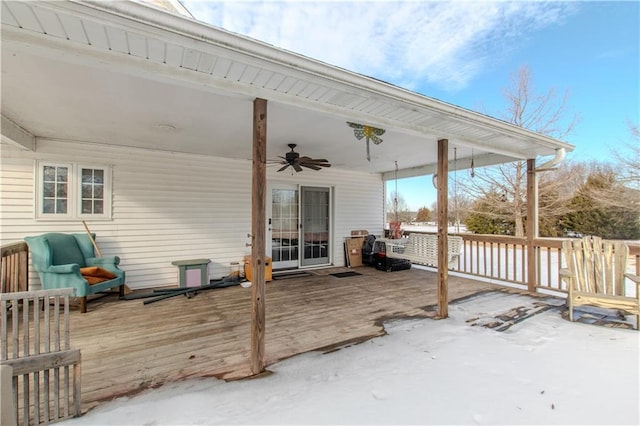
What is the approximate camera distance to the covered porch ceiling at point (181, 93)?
1.69m

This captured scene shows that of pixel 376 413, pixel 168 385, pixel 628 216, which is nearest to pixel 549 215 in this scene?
pixel 628 216

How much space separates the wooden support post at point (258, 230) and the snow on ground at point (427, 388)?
27 centimetres

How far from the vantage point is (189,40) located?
5.89ft

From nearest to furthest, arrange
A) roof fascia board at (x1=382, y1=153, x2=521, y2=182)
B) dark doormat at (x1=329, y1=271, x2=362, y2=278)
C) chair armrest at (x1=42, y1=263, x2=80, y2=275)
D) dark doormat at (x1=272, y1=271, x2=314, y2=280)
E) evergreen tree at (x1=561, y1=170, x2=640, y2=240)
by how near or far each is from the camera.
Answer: chair armrest at (x1=42, y1=263, x2=80, y2=275) → roof fascia board at (x1=382, y1=153, x2=521, y2=182) → dark doormat at (x1=272, y1=271, x2=314, y2=280) → dark doormat at (x1=329, y1=271, x2=362, y2=278) → evergreen tree at (x1=561, y1=170, x2=640, y2=240)

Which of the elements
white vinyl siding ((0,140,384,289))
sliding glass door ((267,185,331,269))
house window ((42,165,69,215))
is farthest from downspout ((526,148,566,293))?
house window ((42,165,69,215))

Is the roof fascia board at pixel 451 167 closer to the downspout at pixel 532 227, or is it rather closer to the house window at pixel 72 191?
the downspout at pixel 532 227

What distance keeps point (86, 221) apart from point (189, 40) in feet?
14.6

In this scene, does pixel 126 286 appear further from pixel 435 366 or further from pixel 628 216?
pixel 628 216

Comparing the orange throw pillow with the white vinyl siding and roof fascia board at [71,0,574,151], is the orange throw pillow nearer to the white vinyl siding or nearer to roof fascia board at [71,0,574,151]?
the white vinyl siding

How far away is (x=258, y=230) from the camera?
2.42m

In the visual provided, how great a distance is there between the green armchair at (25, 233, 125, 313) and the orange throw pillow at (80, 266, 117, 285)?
0.18ft

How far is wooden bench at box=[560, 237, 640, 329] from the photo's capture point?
11.3 ft

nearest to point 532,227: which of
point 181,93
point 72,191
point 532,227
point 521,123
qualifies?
point 532,227

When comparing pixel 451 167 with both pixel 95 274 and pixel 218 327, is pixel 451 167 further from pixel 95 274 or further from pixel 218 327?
pixel 95 274
